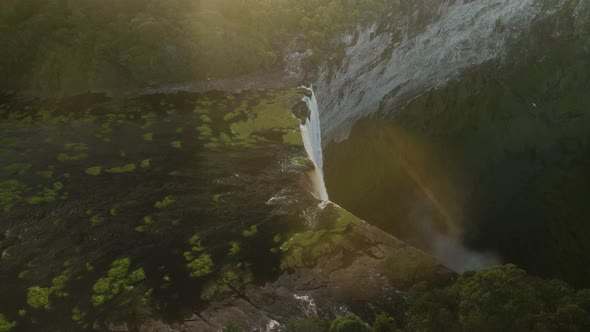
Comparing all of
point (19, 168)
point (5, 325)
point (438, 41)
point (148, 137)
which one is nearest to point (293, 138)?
point (148, 137)

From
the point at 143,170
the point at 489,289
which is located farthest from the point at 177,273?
the point at 489,289

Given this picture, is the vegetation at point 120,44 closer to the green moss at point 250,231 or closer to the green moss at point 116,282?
the green moss at point 250,231

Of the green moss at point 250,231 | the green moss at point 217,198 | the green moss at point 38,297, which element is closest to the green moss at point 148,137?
the green moss at point 217,198

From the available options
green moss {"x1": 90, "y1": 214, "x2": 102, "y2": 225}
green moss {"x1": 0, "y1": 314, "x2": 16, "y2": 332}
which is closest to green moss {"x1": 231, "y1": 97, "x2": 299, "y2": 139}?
green moss {"x1": 90, "y1": 214, "x2": 102, "y2": 225}

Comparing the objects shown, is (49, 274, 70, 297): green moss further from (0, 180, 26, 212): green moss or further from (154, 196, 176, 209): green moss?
(0, 180, 26, 212): green moss

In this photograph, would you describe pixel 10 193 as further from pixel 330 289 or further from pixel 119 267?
pixel 330 289

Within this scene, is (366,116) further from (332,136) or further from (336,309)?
(336,309)
